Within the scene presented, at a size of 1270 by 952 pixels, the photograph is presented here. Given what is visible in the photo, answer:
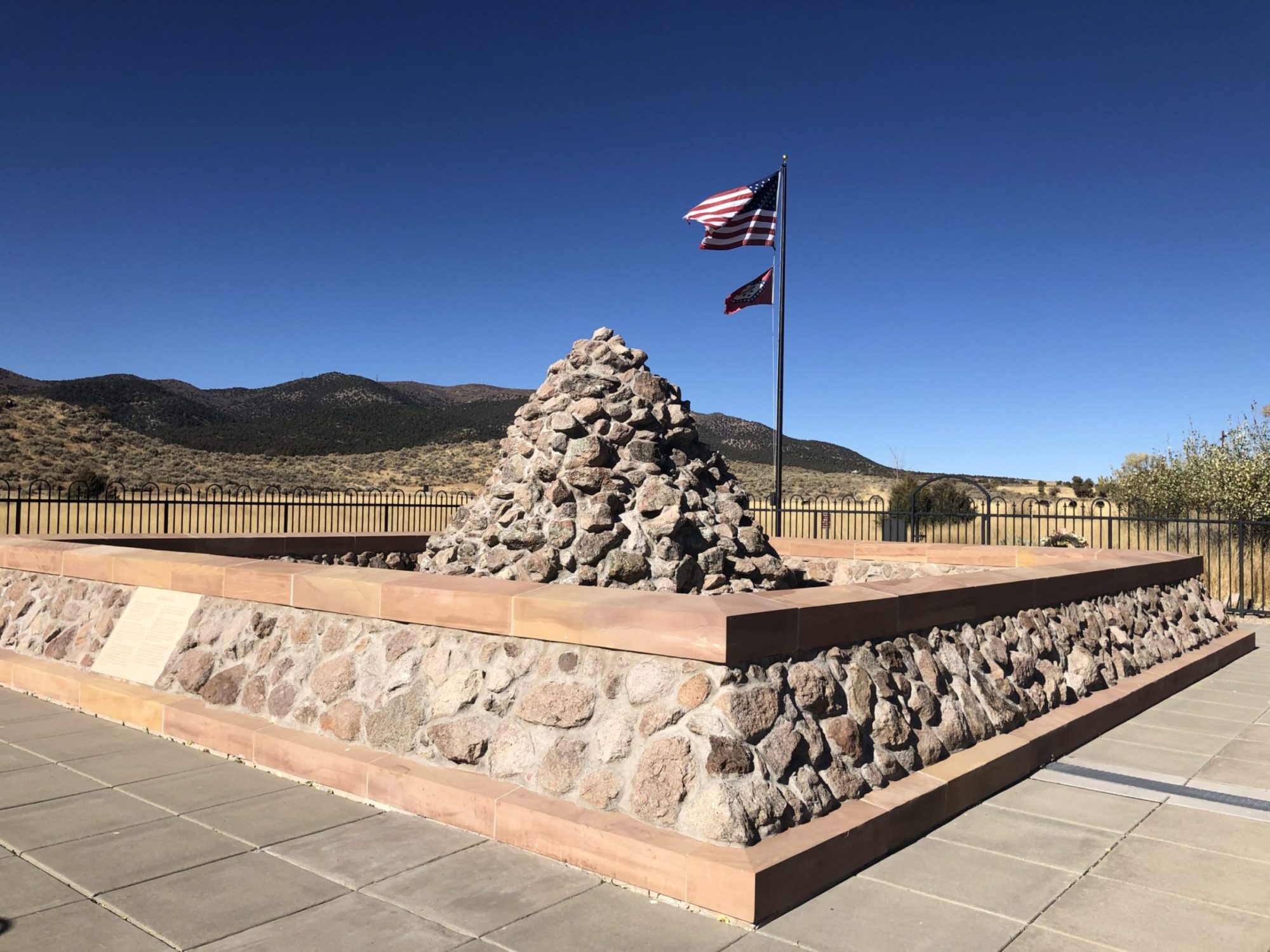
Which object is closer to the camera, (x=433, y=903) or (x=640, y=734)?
(x=433, y=903)

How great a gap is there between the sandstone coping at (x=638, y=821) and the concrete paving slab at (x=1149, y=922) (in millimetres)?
793

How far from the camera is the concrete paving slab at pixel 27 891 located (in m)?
3.41

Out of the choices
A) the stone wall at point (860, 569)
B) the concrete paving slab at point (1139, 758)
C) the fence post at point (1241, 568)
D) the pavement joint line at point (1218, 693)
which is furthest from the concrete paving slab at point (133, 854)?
the fence post at point (1241, 568)

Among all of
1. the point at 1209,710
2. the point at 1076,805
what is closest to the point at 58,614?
the point at 1076,805

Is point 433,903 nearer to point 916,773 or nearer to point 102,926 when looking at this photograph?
point 102,926

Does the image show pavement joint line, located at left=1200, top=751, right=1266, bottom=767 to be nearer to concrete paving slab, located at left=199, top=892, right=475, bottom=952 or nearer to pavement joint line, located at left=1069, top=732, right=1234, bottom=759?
pavement joint line, located at left=1069, top=732, right=1234, bottom=759

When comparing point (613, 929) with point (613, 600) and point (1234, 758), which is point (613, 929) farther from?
point (1234, 758)

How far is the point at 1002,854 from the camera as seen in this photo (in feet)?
13.6

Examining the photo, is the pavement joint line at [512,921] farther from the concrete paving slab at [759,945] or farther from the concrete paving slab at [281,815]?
the concrete paving slab at [281,815]

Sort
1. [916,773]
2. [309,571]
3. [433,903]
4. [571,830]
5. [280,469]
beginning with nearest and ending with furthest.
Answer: [433,903]
[571,830]
[916,773]
[309,571]
[280,469]

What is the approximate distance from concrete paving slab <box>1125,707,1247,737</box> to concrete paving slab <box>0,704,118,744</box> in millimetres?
7550

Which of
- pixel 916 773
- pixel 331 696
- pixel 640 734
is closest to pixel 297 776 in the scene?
pixel 331 696

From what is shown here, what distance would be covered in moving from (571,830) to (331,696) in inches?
79.0

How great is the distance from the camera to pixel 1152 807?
16.2 ft
